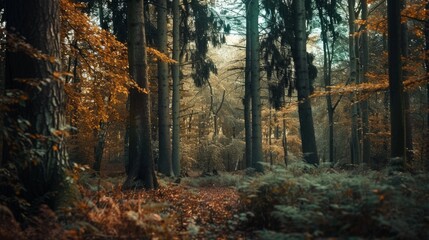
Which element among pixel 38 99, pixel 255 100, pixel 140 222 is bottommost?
pixel 140 222

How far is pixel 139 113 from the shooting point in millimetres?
9422

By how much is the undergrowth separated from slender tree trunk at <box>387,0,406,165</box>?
2.37 m

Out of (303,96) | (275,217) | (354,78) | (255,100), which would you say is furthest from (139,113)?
(354,78)

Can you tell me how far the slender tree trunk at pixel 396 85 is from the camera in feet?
27.6

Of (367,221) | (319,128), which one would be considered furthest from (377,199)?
(319,128)

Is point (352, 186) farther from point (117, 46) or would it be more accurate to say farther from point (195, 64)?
point (195, 64)

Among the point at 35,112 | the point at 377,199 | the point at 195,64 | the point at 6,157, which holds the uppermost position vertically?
the point at 195,64

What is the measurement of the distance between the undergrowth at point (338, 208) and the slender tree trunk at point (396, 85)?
7.78 ft

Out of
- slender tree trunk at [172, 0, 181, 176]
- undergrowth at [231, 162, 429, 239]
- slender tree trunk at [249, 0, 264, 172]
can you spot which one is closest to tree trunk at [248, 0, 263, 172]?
slender tree trunk at [249, 0, 264, 172]

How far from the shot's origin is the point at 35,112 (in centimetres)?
502

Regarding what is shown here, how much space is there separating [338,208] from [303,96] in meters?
9.00

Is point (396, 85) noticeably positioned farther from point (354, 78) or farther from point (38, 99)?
point (354, 78)

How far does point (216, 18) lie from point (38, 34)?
1372 cm

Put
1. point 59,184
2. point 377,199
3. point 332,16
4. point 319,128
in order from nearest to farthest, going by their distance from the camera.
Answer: point 377,199 < point 59,184 < point 332,16 < point 319,128
